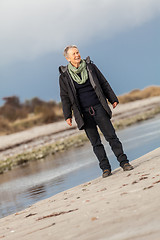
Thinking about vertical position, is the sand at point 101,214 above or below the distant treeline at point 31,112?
below

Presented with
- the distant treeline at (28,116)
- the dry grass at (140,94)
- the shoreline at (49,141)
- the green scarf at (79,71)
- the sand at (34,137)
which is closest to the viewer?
the green scarf at (79,71)

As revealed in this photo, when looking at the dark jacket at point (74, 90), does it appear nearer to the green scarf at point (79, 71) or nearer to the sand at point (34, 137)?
the green scarf at point (79, 71)

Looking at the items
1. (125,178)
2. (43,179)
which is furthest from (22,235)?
(43,179)

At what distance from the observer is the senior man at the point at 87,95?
20.8 ft

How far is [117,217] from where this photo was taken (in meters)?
3.72

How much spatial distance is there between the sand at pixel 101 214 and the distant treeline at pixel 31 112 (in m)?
24.5

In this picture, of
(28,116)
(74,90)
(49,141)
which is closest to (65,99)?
(74,90)

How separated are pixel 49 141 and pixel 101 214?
1796cm

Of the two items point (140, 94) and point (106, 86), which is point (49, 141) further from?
point (140, 94)

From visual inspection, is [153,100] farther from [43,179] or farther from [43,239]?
[43,239]

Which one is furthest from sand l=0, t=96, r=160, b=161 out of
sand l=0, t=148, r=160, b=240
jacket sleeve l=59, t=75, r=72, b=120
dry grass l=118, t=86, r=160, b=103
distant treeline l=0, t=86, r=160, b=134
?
sand l=0, t=148, r=160, b=240

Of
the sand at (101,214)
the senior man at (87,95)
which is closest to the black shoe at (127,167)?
the senior man at (87,95)

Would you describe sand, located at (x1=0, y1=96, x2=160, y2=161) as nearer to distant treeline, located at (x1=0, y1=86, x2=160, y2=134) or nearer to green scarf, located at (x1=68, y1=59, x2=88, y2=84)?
distant treeline, located at (x1=0, y1=86, x2=160, y2=134)

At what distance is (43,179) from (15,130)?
71.0ft
